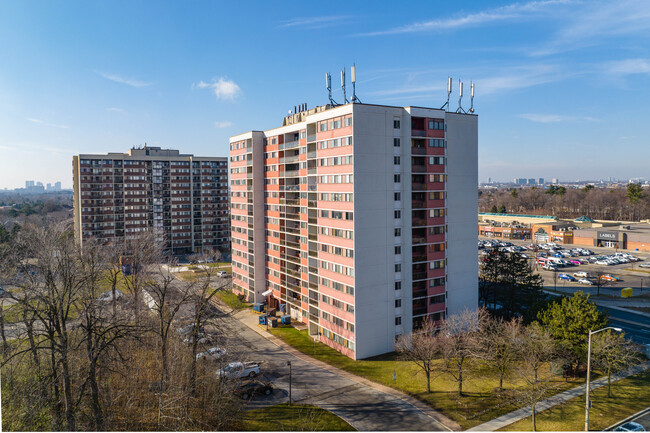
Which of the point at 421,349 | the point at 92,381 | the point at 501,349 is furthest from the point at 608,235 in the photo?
the point at 92,381

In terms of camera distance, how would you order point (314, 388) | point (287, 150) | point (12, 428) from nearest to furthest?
1. point (12, 428)
2. point (314, 388)
3. point (287, 150)

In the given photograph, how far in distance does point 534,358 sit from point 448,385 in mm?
7929

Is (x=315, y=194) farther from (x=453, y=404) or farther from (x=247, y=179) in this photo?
(x=453, y=404)

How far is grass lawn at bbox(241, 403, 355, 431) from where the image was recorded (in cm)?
2962

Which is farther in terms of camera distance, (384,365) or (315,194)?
(315,194)

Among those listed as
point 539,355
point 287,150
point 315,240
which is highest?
point 287,150

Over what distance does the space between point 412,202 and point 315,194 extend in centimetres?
1203

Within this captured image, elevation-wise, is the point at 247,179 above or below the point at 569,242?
above

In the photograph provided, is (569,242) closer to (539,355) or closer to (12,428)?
(539,355)

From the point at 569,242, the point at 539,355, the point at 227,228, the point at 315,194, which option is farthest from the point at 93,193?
the point at 569,242

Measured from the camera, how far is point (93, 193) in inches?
4082

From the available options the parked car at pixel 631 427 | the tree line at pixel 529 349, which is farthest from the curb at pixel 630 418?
the tree line at pixel 529 349

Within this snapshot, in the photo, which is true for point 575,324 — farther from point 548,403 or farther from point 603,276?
point 603,276

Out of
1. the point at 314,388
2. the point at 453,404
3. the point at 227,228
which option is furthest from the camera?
the point at 227,228
